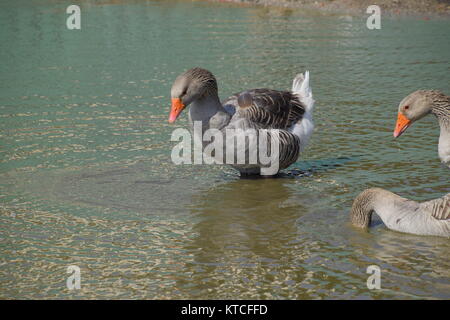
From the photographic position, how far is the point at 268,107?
722 cm

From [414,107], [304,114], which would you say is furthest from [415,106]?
[304,114]

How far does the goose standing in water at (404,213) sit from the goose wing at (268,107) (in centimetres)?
154

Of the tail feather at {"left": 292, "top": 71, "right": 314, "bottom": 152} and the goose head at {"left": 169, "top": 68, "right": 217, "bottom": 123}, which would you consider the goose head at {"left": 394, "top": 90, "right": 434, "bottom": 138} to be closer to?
the tail feather at {"left": 292, "top": 71, "right": 314, "bottom": 152}

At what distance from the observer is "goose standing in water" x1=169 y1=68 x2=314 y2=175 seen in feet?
22.0

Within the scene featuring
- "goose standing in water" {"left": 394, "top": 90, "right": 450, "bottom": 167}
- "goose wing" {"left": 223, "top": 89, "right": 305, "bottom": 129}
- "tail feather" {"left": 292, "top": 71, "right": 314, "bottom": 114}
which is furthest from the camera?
"tail feather" {"left": 292, "top": 71, "right": 314, "bottom": 114}

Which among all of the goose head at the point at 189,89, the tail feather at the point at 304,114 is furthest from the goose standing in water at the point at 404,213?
the goose head at the point at 189,89

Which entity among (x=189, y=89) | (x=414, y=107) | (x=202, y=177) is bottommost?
(x=202, y=177)

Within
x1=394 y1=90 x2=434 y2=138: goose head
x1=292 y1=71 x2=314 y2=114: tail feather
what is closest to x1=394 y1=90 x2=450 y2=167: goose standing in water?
x1=394 y1=90 x2=434 y2=138: goose head

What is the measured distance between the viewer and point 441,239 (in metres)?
5.68

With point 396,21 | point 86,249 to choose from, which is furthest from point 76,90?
point 396,21

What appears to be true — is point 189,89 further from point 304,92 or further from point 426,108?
point 426,108

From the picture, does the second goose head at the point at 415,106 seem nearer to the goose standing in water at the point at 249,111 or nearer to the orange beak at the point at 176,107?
the goose standing in water at the point at 249,111

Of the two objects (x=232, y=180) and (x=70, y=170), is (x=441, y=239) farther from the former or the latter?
(x=70, y=170)

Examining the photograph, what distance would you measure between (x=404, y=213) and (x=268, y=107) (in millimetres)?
2030
